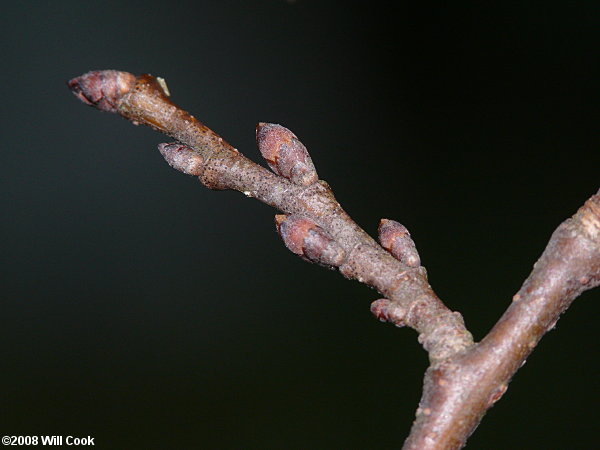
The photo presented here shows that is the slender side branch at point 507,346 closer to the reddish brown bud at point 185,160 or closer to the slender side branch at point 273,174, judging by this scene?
the slender side branch at point 273,174

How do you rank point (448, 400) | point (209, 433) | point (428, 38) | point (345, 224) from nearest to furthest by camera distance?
point (448, 400) < point (345, 224) < point (428, 38) < point (209, 433)

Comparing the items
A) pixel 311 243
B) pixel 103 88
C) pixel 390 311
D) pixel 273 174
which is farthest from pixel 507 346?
pixel 103 88

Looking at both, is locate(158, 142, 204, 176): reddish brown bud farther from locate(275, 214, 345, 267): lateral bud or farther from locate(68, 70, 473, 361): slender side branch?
locate(275, 214, 345, 267): lateral bud

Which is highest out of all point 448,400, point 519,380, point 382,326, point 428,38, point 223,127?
point 428,38

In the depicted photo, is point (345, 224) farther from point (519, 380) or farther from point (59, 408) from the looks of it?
point (59, 408)

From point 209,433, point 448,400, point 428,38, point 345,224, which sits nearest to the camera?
point 448,400

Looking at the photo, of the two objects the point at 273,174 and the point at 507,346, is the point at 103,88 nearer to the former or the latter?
the point at 273,174

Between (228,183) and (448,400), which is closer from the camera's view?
(448,400)

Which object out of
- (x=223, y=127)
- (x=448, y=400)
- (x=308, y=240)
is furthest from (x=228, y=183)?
(x=223, y=127)
